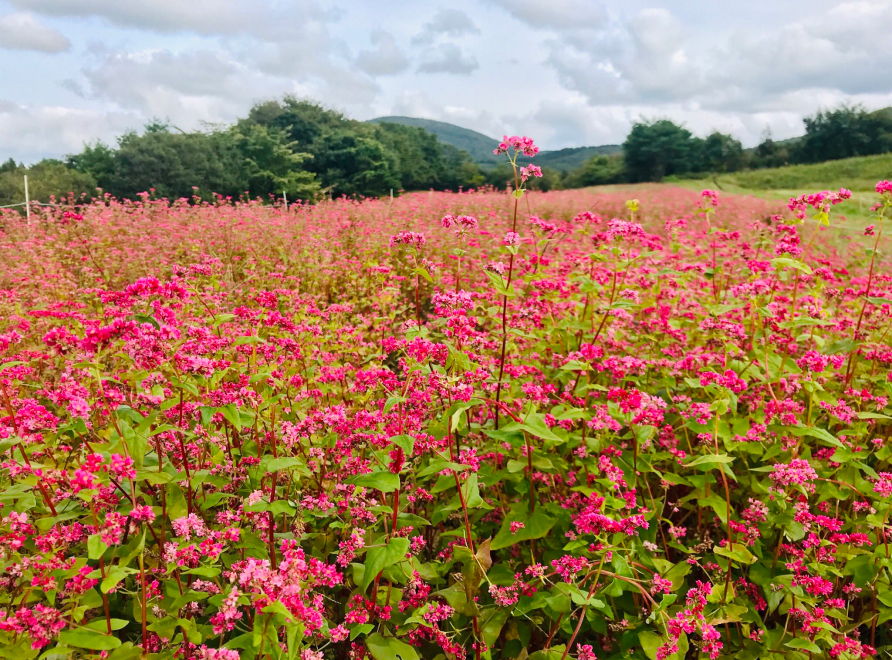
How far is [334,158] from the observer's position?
47.2 metres

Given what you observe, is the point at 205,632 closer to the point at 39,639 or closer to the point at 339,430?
the point at 39,639

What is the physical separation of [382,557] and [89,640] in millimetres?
967

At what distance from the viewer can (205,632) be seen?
76.0 inches

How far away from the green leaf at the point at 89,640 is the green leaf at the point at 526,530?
5.04 feet

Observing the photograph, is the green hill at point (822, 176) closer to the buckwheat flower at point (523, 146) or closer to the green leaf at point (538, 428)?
the buckwheat flower at point (523, 146)

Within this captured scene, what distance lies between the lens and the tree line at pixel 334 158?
32.4 meters

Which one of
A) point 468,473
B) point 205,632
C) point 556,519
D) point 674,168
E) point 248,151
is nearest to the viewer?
point 205,632

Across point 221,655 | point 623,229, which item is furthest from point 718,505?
point 221,655

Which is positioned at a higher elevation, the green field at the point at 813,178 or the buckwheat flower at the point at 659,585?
the green field at the point at 813,178

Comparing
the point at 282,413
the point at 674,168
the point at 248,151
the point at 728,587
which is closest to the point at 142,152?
the point at 248,151

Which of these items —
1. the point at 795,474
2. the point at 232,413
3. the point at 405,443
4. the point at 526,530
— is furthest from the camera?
the point at 526,530

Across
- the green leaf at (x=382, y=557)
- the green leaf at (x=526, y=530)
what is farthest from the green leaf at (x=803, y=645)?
the green leaf at (x=382, y=557)

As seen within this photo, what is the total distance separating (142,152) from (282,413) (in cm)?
3738

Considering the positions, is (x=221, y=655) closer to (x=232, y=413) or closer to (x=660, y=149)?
(x=232, y=413)
